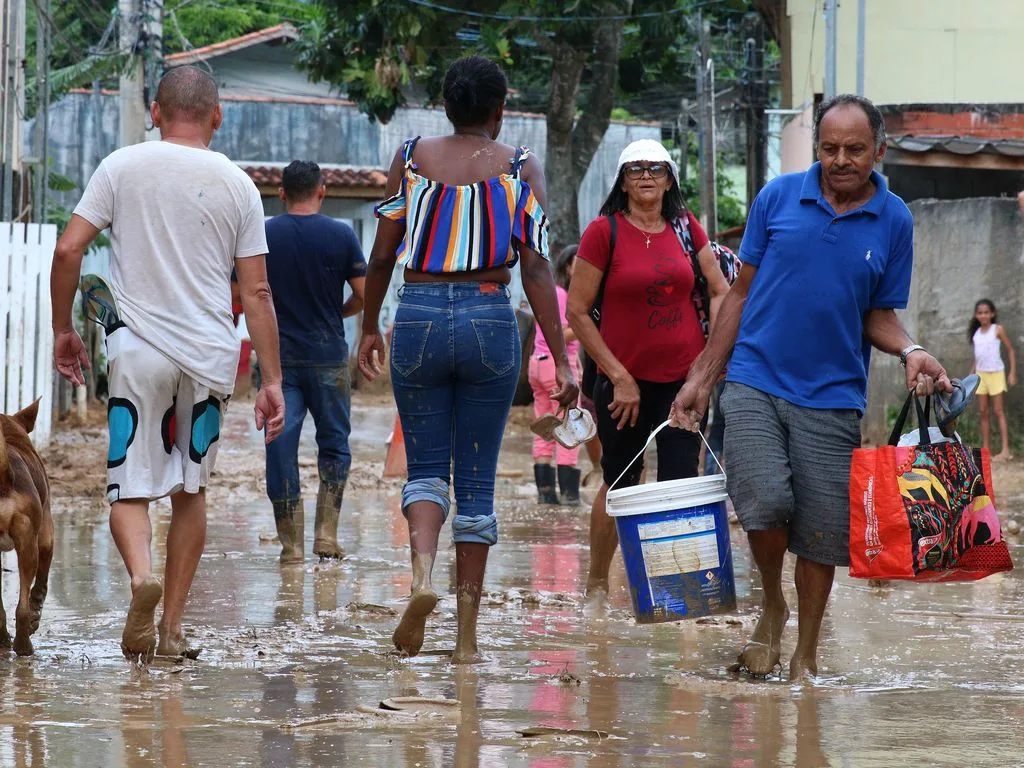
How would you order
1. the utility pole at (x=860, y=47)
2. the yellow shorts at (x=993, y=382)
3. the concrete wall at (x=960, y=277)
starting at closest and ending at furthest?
the yellow shorts at (x=993, y=382) → the concrete wall at (x=960, y=277) → the utility pole at (x=860, y=47)

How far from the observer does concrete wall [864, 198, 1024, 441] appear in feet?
47.4

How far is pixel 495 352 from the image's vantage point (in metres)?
5.27

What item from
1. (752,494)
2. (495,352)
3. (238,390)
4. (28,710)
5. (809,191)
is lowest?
(238,390)

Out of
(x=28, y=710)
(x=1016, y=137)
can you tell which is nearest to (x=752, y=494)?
(x=28, y=710)

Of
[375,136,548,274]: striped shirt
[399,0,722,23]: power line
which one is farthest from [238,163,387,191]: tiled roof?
[375,136,548,274]: striped shirt

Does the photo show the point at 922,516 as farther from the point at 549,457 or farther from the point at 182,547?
the point at 549,457

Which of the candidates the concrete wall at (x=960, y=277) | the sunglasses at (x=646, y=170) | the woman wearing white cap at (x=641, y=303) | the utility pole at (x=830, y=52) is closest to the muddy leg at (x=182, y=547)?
the woman wearing white cap at (x=641, y=303)

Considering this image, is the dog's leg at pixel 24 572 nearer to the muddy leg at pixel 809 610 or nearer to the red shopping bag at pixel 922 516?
the muddy leg at pixel 809 610

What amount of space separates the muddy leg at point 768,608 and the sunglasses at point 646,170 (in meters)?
1.84

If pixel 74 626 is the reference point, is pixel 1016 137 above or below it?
above

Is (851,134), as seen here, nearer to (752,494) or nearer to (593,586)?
(752,494)

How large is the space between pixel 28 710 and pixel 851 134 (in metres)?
3.11

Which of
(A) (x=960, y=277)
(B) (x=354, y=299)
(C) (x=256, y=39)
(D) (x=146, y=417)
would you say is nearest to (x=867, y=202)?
(D) (x=146, y=417)

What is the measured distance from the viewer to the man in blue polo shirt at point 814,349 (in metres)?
4.93
